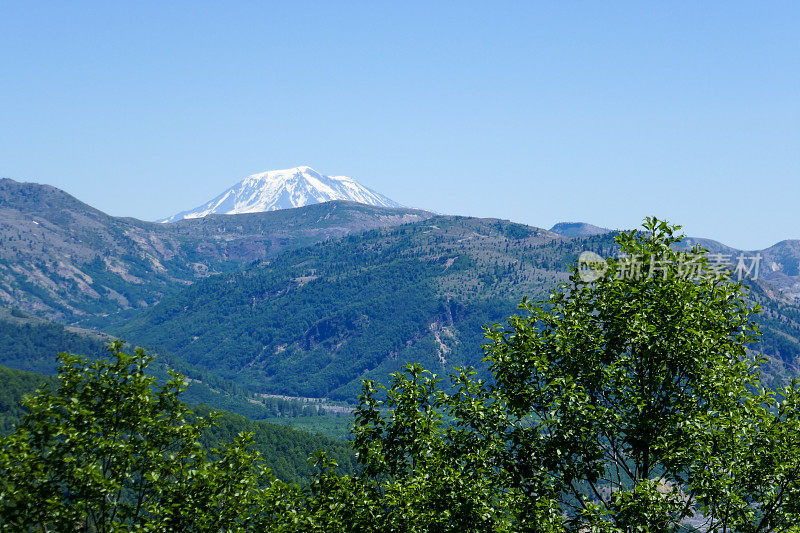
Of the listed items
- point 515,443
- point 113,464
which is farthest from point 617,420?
point 113,464

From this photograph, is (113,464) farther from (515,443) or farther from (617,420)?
(617,420)

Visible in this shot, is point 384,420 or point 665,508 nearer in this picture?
point 665,508

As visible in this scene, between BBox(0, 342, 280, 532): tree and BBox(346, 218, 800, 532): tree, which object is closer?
BBox(0, 342, 280, 532): tree

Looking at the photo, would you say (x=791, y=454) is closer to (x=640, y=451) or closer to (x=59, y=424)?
(x=640, y=451)

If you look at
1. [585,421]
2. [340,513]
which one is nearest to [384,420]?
[340,513]

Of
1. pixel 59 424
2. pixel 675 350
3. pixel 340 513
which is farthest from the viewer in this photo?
pixel 675 350

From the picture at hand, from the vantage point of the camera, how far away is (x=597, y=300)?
28125mm

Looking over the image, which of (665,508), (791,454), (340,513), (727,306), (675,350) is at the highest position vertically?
(727,306)

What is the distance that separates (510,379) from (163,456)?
14566 mm

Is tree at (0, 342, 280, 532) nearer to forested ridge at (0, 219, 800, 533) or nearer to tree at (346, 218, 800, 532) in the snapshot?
forested ridge at (0, 219, 800, 533)

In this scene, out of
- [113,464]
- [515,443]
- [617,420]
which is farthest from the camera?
[515,443]

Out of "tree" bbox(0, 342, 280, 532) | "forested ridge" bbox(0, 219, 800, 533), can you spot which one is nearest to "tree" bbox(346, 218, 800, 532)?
"forested ridge" bbox(0, 219, 800, 533)

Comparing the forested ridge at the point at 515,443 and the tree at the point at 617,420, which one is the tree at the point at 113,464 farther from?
the tree at the point at 617,420

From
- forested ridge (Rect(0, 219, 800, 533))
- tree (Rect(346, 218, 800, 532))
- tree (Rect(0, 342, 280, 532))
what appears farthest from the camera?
tree (Rect(346, 218, 800, 532))
